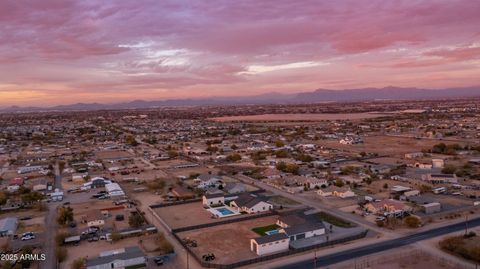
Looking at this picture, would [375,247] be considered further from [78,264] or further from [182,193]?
[182,193]

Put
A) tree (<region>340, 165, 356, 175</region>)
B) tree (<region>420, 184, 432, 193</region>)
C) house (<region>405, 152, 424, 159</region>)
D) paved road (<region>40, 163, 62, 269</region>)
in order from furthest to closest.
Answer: house (<region>405, 152, 424, 159</region>) < tree (<region>340, 165, 356, 175</region>) < tree (<region>420, 184, 432, 193</region>) < paved road (<region>40, 163, 62, 269</region>)

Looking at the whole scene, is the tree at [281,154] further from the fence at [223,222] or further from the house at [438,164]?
the fence at [223,222]

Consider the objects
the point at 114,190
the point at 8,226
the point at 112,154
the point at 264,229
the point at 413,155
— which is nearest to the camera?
the point at 264,229

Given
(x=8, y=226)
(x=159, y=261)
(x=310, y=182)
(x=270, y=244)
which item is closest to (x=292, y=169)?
(x=310, y=182)

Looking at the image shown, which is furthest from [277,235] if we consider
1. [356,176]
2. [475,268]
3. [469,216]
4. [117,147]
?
[117,147]

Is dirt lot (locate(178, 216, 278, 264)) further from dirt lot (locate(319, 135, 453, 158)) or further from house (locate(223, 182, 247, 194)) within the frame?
dirt lot (locate(319, 135, 453, 158))

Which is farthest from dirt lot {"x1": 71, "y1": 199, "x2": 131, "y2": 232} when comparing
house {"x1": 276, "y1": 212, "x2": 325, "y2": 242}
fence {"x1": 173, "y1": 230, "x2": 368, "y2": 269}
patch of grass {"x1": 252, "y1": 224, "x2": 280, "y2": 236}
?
house {"x1": 276, "y1": 212, "x2": 325, "y2": 242}

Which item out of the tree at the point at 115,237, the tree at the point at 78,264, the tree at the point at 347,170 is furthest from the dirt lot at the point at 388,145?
the tree at the point at 78,264
